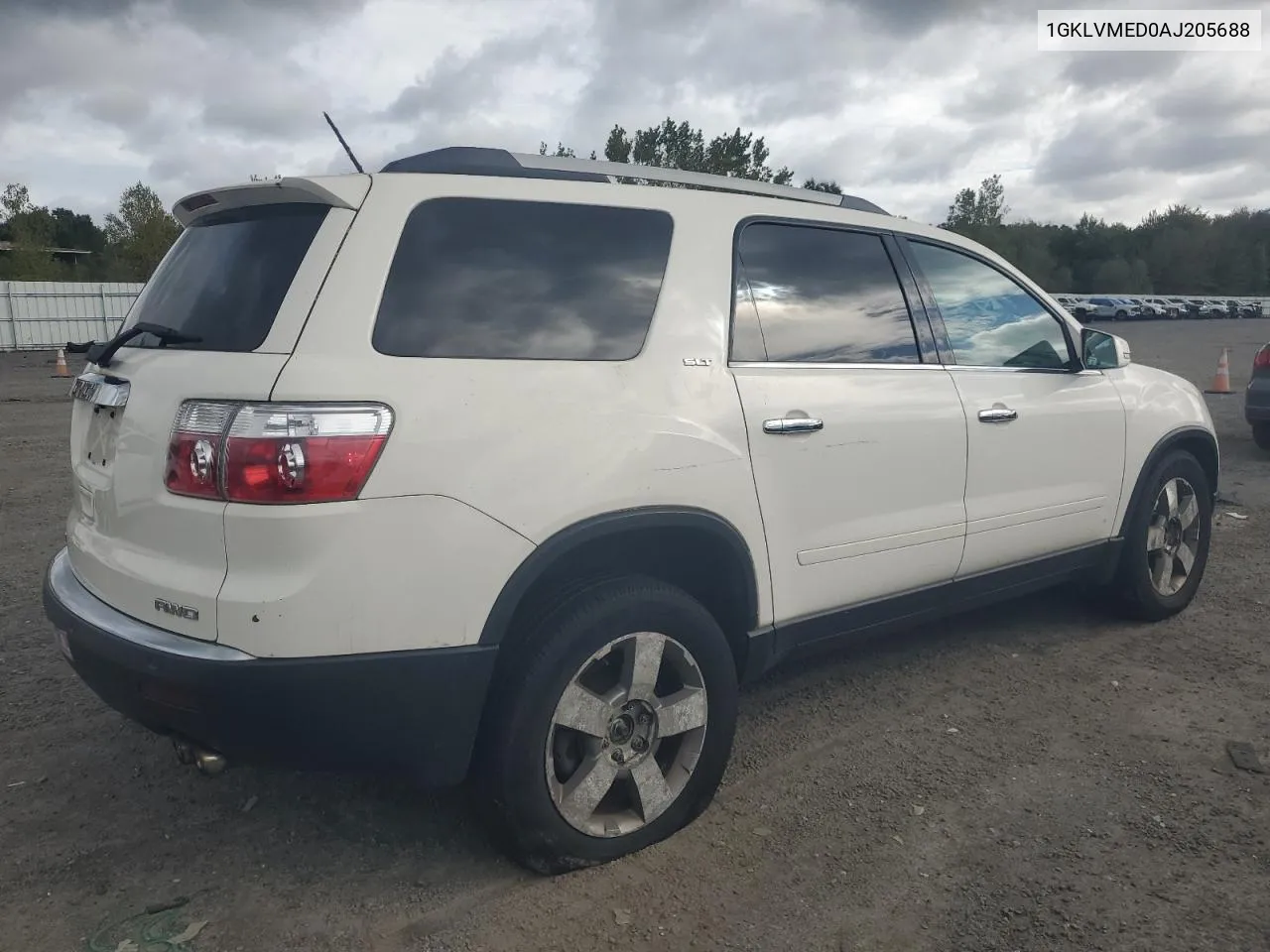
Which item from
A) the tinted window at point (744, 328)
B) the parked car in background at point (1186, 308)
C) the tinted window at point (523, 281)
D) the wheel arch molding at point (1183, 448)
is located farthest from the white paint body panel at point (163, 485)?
the parked car in background at point (1186, 308)

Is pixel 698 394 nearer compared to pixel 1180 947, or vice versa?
pixel 1180 947

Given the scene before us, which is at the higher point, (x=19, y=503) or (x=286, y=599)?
(x=286, y=599)

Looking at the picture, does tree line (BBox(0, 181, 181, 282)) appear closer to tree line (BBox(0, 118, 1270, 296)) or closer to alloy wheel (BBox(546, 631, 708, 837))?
tree line (BBox(0, 118, 1270, 296))

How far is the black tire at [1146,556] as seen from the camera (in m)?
4.66

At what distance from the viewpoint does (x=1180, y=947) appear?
8.13 feet

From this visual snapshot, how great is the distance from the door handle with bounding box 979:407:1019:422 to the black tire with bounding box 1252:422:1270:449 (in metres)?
6.89

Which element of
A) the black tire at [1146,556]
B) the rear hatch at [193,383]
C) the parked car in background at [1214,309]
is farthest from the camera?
the parked car in background at [1214,309]

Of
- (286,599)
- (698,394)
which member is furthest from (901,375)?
(286,599)

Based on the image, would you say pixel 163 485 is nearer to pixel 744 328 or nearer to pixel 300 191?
pixel 300 191

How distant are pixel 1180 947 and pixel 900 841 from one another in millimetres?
745

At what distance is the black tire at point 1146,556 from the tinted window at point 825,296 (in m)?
1.74

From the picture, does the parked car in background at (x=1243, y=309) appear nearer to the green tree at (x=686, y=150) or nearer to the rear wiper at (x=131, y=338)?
the green tree at (x=686, y=150)

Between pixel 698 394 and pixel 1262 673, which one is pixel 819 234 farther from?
pixel 1262 673

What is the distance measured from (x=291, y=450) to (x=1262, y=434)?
9.84m
